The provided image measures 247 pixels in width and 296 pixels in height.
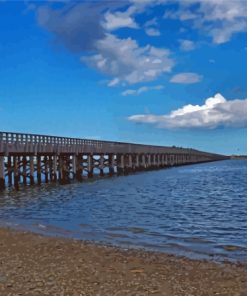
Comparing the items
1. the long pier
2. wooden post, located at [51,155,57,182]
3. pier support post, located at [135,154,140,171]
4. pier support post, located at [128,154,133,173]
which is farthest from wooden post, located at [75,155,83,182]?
pier support post, located at [135,154,140,171]

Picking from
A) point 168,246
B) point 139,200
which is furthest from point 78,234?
point 139,200

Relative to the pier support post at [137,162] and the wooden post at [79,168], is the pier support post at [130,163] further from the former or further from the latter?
the wooden post at [79,168]

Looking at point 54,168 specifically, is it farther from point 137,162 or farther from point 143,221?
point 137,162

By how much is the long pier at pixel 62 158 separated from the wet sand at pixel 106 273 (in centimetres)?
1898

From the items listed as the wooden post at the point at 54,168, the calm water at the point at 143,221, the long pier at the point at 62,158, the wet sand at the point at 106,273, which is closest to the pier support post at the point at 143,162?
the long pier at the point at 62,158

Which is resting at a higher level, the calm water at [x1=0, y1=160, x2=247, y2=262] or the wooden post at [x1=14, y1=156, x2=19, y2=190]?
the wooden post at [x1=14, y1=156, x2=19, y2=190]

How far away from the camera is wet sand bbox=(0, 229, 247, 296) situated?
271 inches

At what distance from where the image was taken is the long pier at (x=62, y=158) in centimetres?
3131

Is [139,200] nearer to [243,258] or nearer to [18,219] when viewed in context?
[18,219]

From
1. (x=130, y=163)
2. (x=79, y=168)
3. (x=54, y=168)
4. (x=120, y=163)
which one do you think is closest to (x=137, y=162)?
(x=130, y=163)

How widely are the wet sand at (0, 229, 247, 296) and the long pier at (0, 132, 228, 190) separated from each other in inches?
747

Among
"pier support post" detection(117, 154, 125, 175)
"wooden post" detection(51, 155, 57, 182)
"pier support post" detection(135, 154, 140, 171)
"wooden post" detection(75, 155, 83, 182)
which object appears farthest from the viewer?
"pier support post" detection(135, 154, 140, 171)

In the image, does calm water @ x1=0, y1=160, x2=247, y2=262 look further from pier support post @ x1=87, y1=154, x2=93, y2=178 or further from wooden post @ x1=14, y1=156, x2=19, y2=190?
pier support post @ x1=87, y1=154, x2=93, y2=178

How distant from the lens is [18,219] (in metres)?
16.7
